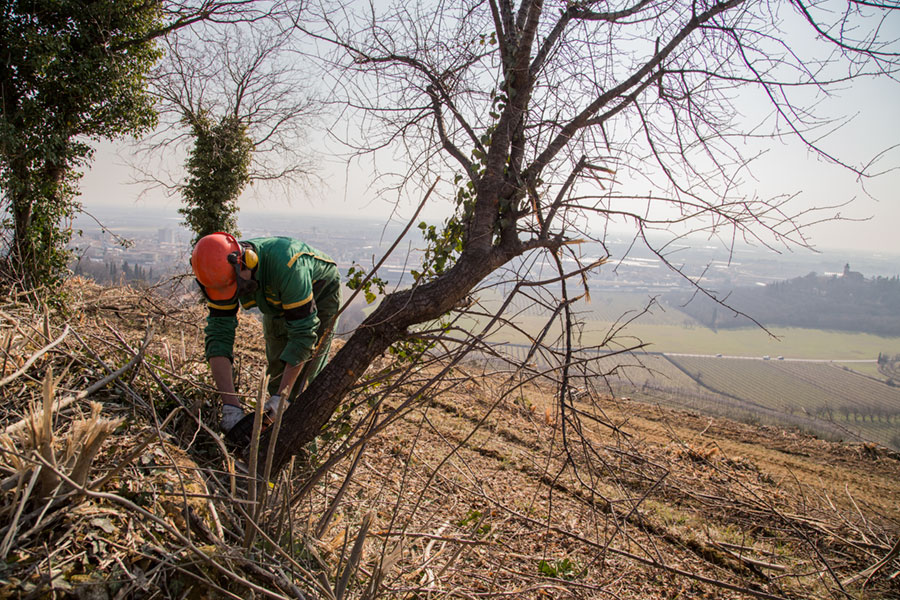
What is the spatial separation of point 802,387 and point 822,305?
3630cm

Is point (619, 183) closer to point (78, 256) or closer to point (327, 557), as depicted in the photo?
point (327, 557)

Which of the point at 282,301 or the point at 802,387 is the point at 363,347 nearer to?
the point at 282,301

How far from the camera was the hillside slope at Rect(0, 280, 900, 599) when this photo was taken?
1.46m

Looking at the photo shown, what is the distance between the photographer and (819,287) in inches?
2468

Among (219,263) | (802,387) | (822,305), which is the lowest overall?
(802,387)

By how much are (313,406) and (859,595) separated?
4.26m

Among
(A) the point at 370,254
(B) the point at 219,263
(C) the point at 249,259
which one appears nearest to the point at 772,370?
(A) the point at 370,254

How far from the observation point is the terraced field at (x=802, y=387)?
29031mm

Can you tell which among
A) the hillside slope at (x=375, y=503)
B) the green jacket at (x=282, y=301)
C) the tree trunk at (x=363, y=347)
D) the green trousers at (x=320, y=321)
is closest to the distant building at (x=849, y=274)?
the hillside slope at (x=375, y=503)

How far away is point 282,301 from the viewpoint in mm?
2971

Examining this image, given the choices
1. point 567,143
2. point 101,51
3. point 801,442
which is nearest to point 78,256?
point 101,51

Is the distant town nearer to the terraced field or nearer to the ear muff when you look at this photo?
the ear muff

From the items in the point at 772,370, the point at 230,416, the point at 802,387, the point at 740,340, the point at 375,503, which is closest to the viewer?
the point at 375,503

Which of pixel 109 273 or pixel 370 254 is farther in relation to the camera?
pixel 109 273
